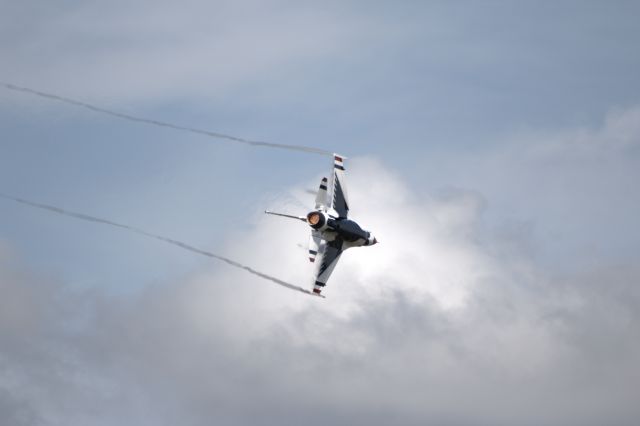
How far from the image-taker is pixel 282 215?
88.2 m

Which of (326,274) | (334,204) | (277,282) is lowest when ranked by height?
(277,282)

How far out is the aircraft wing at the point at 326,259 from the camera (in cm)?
9075

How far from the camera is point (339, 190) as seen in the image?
93875mm

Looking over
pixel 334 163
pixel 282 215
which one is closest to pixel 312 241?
pixel 282 215

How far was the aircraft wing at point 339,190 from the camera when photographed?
92625 millimetres

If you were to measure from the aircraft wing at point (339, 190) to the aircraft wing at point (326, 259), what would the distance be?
294 centimetres

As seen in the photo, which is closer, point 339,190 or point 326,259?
point 326,259

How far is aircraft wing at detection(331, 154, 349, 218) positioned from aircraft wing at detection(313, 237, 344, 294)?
294 cm

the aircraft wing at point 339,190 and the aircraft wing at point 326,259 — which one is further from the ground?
the aircraft wing at point 339,190

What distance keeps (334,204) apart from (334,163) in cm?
585

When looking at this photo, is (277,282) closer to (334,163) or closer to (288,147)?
(288,147)

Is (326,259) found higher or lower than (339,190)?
lower

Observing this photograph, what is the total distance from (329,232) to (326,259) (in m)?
2.90

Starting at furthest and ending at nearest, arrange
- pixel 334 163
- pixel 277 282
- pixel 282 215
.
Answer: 1. pixel 334 163
2. pixel 282 215
3. pixel 277 282
